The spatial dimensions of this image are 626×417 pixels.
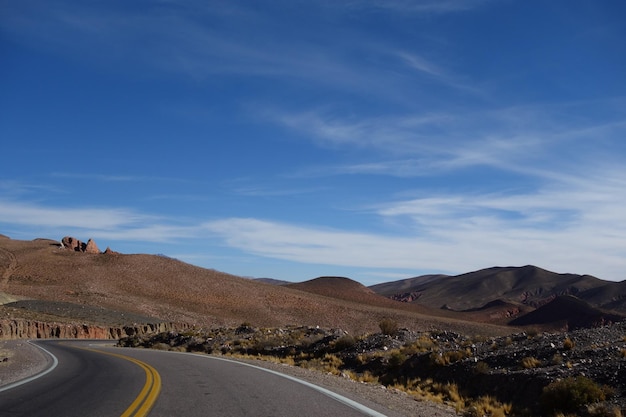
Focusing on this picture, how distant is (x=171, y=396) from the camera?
1170 centimetres

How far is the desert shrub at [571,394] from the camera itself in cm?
1195

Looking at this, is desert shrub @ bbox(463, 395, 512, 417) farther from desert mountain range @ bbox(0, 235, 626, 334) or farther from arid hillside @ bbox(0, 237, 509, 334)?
arid hillside @ bbox(0, 237, 509, 334)

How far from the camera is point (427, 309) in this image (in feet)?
397

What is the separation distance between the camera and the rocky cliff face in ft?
148

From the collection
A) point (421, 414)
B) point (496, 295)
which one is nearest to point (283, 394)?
point (421, 414)

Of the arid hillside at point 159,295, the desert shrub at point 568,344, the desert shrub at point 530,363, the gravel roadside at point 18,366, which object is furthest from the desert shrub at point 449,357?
the arid hillside at point 159,295

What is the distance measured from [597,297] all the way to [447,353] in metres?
155

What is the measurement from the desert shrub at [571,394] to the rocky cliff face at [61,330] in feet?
134

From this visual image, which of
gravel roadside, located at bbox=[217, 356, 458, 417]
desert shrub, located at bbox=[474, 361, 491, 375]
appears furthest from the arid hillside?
gravel roadside, located at bbox=[217, 356, 458, 417]

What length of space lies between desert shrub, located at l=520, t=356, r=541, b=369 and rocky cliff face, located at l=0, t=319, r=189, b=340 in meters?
38.9

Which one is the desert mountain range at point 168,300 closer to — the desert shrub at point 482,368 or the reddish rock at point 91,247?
the reddish rock at point 91,247

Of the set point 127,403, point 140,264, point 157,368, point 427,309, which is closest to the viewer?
point 127,403

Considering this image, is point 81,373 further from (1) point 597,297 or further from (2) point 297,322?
(1) point 597,297

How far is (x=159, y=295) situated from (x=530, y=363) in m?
81.3
